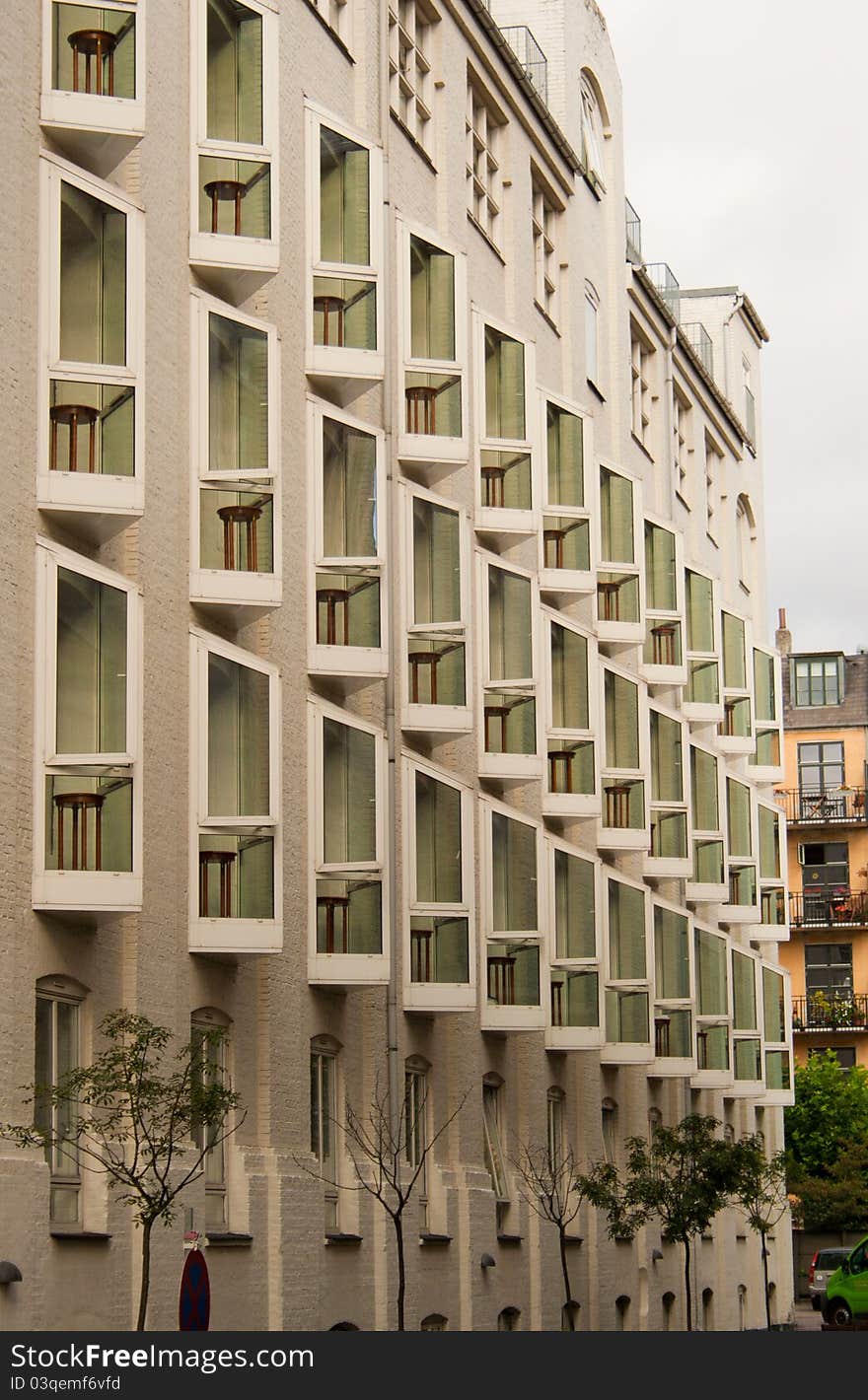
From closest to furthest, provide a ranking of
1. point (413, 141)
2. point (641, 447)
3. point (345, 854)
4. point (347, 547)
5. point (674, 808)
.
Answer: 1. point (345, 854)
2. point (347, 547)
3. point (413, 141)
4. point (674, 808)
5. point (641, 447)

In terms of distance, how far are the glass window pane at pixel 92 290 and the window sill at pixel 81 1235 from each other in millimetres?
8063

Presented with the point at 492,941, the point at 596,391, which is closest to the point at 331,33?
the point at 492,941

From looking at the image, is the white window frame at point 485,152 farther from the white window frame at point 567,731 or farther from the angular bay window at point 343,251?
the angular bay window at point 343,251

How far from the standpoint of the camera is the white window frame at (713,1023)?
46.2 metres

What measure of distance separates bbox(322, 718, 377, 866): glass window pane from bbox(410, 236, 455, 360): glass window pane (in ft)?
20.8

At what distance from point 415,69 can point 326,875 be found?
13.5 m

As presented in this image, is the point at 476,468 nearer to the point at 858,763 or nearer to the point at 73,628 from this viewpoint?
the point at 73,628

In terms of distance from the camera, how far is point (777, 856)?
56906 mm

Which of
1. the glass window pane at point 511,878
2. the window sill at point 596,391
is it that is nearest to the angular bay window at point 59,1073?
the glass window pane at point 511,878

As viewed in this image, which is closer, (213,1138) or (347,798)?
(213,1138)

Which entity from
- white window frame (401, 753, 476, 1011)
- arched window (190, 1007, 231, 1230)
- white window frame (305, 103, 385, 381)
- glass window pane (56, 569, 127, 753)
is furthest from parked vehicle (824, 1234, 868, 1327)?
glass window pane (56, 569, 127, 753)

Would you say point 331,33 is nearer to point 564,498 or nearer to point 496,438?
point 496,438

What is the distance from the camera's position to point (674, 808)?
145 feet

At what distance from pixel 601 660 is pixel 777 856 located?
17.9m
